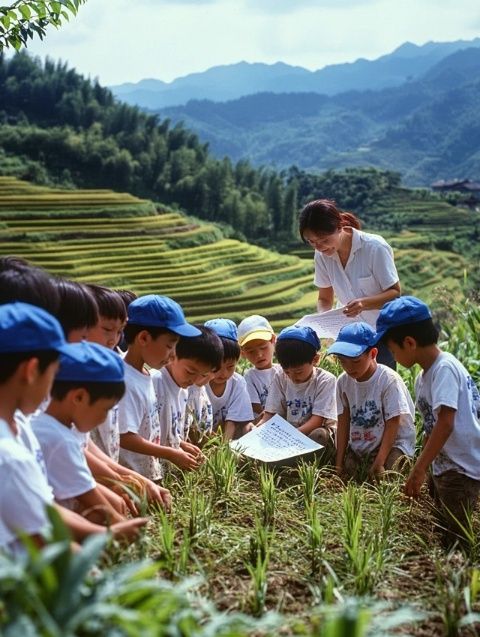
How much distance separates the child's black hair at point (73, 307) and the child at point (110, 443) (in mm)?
93

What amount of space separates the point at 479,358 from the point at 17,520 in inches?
205

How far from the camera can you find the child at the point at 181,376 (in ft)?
12.8

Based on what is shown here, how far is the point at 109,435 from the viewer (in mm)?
3414

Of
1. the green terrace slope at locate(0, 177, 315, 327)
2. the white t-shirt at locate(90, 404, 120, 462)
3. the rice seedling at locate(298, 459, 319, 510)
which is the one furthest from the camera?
the green terrace slope at locate(0, 177, 315, 327)

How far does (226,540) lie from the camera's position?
3.13m

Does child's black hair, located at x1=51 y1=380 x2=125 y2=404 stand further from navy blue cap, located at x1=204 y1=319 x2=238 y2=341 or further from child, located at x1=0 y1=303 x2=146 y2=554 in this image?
navy blue cap, located at x1=204 y1=319 x2=238 y2=341

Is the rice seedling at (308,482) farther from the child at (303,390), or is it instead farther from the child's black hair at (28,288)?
the child's black hair at (28,288)

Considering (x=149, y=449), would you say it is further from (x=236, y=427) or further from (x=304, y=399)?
(x=304, y=399)

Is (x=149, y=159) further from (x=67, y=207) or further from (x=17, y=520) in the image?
(x=17, y=520)

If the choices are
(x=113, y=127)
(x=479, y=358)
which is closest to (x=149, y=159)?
(x=113, y=127)

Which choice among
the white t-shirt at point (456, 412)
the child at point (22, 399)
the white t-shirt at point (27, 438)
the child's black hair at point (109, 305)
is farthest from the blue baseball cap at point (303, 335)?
the child at point (22, 399)

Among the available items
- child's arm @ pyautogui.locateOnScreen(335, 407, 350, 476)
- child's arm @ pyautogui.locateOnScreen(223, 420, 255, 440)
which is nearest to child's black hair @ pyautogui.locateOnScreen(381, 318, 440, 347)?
child's arm @ pyautogui.locateOnScreen(335, 407, 350, 476)

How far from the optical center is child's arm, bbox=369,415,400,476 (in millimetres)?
4070

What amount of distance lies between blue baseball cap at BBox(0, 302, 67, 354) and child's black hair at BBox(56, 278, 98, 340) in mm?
1094
